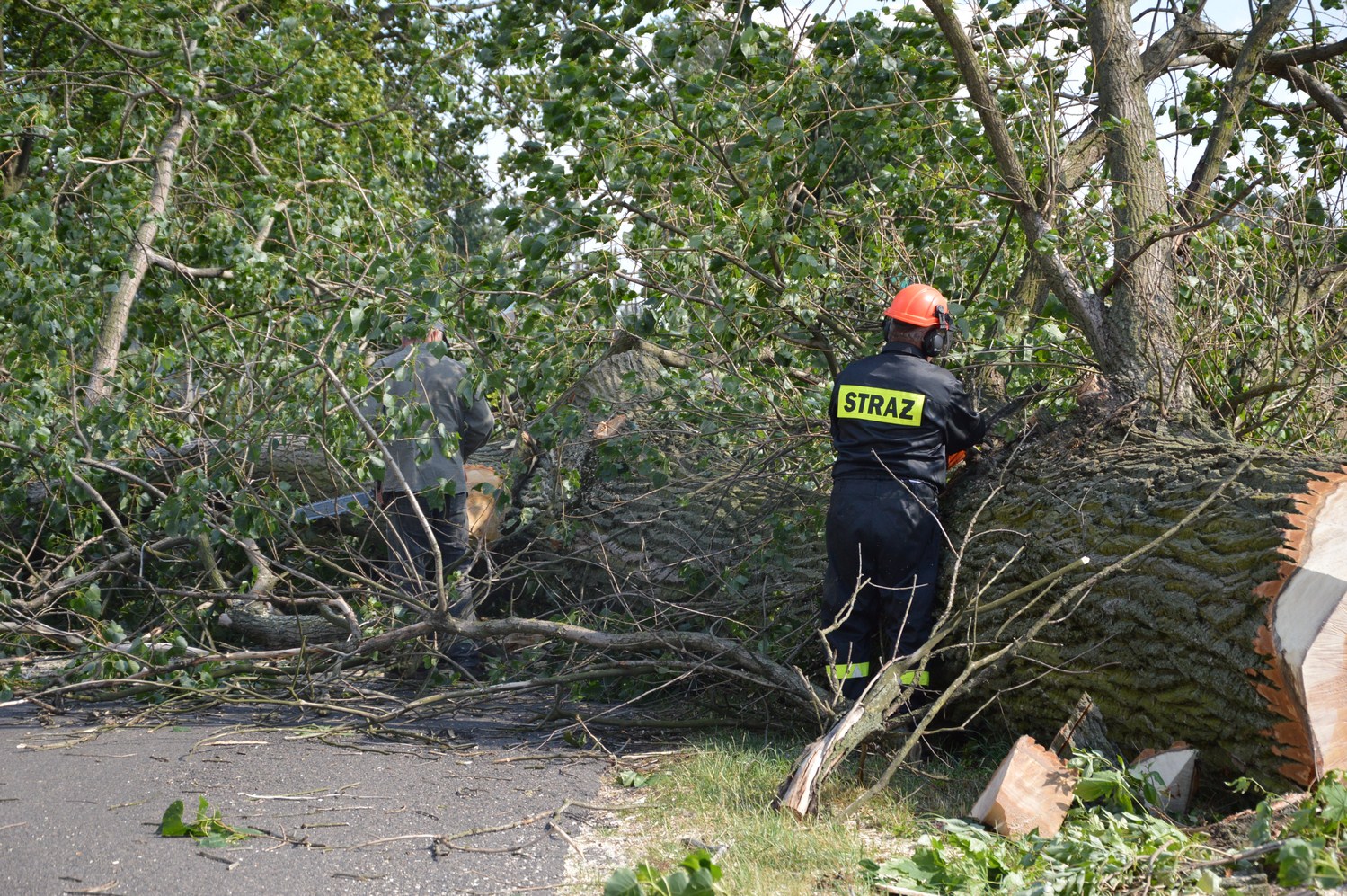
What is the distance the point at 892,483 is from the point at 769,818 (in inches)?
61.7

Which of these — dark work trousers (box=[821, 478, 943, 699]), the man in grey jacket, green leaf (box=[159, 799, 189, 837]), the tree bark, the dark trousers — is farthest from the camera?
the tree bark

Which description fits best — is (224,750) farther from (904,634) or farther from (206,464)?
(904,634)

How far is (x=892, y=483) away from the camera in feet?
14.1

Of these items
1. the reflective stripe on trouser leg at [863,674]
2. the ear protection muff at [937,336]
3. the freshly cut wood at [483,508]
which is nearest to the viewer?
the reflective stripe on trouser leg at [863,674]

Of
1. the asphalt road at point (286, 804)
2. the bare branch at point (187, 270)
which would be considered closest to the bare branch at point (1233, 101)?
the asphalt road at point (286, 804)

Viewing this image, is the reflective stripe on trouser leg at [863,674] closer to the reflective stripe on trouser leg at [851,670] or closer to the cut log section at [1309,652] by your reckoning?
the reflective stripe on trouser leg at [851,670]

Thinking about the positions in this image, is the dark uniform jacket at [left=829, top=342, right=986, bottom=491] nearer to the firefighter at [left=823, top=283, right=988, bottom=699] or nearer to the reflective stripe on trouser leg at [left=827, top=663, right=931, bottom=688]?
the firefighter at [left=823, top=283, right=988, bottom=699]

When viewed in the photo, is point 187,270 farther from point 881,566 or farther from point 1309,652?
point 1309,652

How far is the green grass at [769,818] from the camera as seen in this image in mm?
2809

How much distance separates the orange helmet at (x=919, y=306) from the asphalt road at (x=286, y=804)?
2.17m

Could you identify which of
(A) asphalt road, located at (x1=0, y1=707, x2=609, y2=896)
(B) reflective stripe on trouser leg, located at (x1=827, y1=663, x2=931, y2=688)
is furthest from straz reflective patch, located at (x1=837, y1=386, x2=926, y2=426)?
(A) asphalt road, located at (x1=0, y1=707, x2=609, y2=896)

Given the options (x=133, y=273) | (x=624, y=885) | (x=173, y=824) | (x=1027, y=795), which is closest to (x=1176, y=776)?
(x=1027, y=795)

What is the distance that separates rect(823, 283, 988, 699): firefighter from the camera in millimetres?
4270

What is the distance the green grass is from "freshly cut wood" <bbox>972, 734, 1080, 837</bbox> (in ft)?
0.89
